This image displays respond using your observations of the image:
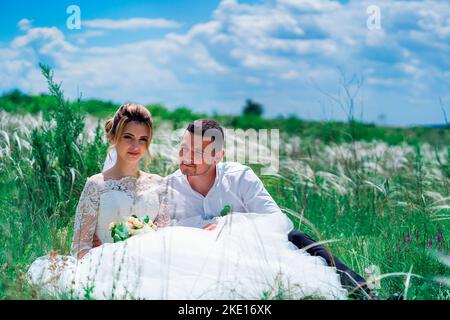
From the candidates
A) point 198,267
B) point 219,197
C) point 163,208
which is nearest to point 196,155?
point 219,197

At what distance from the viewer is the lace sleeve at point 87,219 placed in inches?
157

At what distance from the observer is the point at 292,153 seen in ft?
29.6

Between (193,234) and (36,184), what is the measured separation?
2.74 meters

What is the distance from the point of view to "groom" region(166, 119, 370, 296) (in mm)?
4043

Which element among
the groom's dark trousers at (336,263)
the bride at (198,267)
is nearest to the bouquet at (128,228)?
the bride at (198,267)

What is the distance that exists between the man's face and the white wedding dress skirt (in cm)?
61

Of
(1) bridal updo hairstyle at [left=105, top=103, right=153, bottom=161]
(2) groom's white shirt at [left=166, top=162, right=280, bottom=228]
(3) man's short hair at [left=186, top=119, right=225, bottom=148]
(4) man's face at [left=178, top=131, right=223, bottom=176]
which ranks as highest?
(1) bridal updo hairstyle at [left=105, top=103, right=153, bottom=161]

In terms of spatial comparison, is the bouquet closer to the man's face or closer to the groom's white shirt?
the groom's white shirt

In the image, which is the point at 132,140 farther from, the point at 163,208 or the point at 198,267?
the point at 198,267

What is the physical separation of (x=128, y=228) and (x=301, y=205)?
9.24ft

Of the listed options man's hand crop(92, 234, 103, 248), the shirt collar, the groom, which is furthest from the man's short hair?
man's hand crop(92, 234, 103, 248)

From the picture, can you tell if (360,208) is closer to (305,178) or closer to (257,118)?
(305,178)
